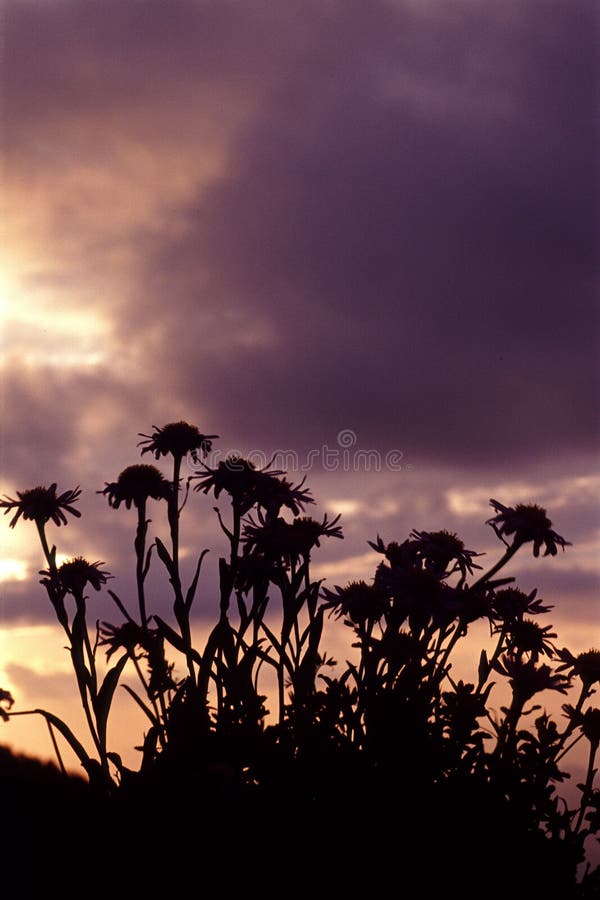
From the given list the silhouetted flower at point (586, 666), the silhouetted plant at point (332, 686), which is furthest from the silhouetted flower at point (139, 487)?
the silhouetted flower at point (586, 666)

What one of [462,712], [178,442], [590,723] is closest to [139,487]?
[178,442]

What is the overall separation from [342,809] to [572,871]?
4.46ft

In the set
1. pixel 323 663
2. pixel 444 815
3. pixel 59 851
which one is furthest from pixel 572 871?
pixel 59 851

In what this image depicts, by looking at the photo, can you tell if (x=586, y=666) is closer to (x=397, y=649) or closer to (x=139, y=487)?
(x=397, y=649)

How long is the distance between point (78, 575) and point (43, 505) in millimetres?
561

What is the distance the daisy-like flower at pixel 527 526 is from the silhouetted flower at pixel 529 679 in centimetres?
71

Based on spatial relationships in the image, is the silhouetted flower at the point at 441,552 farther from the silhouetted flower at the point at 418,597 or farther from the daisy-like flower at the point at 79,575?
the daisy-like flower at the point at 79,575

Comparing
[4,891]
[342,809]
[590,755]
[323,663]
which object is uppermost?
[323,663]

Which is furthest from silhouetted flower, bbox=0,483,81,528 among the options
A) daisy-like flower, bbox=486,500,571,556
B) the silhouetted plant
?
daisy-like flower, bbox=486,500,571,556

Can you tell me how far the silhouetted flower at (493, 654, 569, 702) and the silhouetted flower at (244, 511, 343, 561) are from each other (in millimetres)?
1302

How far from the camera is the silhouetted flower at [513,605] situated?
6.15 m

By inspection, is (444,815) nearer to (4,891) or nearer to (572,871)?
(572,871)

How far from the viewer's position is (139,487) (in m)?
6.59

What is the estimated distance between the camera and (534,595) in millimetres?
6332
